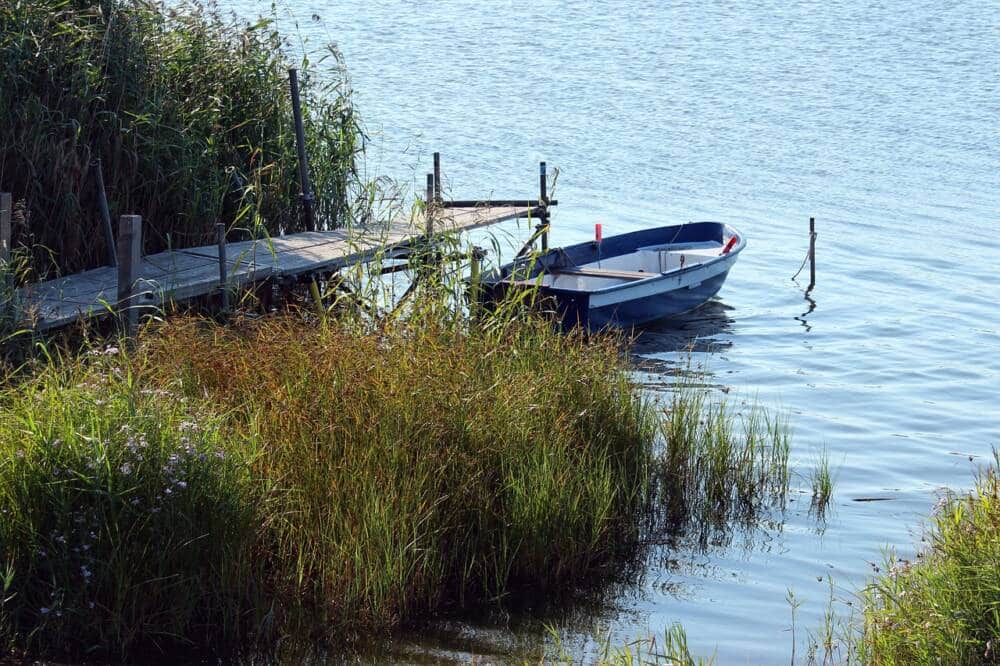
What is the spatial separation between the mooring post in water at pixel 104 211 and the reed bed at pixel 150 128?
0.15m

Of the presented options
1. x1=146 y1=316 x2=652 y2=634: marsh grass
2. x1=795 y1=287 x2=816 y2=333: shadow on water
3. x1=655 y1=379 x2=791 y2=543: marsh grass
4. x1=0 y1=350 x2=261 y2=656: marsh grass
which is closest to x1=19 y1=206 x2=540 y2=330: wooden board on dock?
x1=146 y1=316 x2=652 y2=634: marsh grass

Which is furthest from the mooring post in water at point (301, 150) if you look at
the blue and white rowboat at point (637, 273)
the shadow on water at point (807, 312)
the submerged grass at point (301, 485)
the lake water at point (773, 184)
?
the shadow on water at point (807, 312)

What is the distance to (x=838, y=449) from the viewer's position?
1046cm

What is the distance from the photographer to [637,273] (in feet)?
50.0

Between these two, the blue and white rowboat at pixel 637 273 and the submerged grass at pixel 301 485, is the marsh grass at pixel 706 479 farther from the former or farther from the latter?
the blue and white rowboat at pixel 637 273

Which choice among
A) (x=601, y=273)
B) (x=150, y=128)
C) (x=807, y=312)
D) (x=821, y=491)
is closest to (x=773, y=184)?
(x=807, y=312)

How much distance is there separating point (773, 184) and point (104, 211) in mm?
19536

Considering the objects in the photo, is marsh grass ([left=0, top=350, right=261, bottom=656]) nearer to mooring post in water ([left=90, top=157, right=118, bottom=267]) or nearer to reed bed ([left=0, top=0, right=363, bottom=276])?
reed bed ([left=0, top=0, right=363, bottom=276])

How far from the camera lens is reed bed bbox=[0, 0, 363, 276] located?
9750 mm

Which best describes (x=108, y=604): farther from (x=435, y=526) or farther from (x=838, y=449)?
(x=838, y=449)

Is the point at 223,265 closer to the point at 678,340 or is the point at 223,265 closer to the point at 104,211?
the point at 104,211

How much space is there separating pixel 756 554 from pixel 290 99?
767cm

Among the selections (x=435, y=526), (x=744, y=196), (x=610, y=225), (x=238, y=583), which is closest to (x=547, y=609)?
(x=435, y=526)

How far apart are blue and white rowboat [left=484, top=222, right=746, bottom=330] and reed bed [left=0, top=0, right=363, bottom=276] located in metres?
2.64
